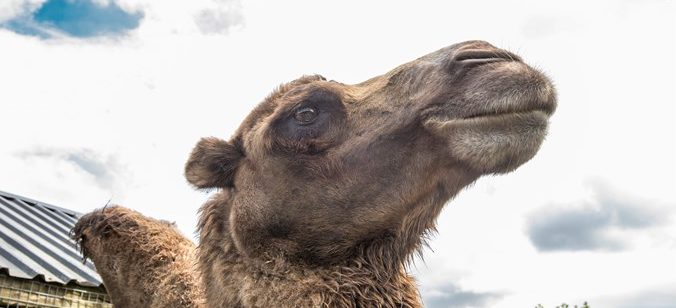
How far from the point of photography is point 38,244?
33.4 ft

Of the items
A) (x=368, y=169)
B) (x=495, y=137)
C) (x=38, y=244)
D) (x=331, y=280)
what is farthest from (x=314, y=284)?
(x=38, y=244)

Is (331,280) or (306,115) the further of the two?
(306,115)

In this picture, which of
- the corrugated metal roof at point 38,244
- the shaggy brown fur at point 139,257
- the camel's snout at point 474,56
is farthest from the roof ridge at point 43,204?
the camel's snout at point 474,56

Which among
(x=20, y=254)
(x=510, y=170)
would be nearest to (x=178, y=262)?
(x=510, y=170)

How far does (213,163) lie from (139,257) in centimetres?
131

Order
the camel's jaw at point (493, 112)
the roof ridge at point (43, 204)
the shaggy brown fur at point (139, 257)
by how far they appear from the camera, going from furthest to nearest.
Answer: the roof ridge at point (43, 204) < the shaggy brown fur at point (139, 257) < the camel's jaw at point (493, 112)

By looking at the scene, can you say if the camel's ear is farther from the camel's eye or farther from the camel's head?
the camel's eye

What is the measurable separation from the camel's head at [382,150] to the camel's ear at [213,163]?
0.23 metres

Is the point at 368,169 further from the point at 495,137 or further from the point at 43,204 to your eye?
the point at 43,204

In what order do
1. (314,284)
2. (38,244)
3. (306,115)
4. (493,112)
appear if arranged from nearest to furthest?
1. (493,112)
2. (314,284)
3. (306,115)
4. (38,244)

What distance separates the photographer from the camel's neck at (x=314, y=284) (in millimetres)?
2936

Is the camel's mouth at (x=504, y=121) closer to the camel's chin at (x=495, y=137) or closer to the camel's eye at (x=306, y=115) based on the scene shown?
the camel's chin at (x=495, y=137)

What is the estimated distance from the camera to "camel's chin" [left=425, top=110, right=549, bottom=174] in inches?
105

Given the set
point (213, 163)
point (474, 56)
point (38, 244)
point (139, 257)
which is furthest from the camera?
point (38, 244)
